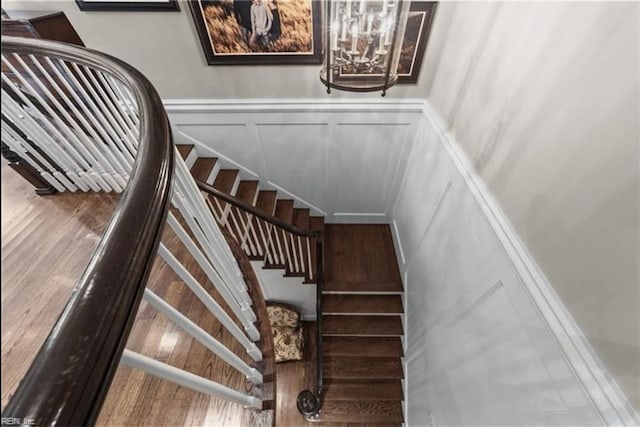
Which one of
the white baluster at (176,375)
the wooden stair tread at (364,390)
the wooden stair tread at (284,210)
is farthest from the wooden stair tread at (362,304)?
the white baluster at (176,375)

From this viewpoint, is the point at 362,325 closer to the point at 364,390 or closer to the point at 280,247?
the point at 364,390

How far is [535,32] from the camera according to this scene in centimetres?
102

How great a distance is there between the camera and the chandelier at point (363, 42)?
1018 millimetres

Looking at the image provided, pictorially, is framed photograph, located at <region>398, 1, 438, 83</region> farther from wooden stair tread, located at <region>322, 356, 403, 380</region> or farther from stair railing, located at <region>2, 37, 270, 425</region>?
wooden stair tread, located at <region>322, 356, 403, 380</region>

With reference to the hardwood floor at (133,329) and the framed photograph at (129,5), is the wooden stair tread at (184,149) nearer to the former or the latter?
the hardwood floor at (133,329)

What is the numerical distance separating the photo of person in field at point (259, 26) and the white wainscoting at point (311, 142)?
1.35ft

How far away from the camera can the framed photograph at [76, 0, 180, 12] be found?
1820 mm

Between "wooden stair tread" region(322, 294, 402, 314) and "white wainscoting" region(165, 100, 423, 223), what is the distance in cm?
103

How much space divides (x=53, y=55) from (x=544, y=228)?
2.03 m

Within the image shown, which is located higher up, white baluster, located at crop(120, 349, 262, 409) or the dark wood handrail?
the dark wood handrail

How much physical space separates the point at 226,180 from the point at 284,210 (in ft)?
2.17

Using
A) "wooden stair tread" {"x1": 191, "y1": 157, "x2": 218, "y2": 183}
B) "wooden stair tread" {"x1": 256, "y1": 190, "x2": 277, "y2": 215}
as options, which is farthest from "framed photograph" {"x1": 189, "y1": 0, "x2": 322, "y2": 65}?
"wooden stair tread" {"x1": 256, "y1": 190, "x2": 277, "y2": 215}

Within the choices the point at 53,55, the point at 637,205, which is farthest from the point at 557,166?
the point at 53,55

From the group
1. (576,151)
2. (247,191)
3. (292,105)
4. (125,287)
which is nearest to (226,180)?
(247,191)
